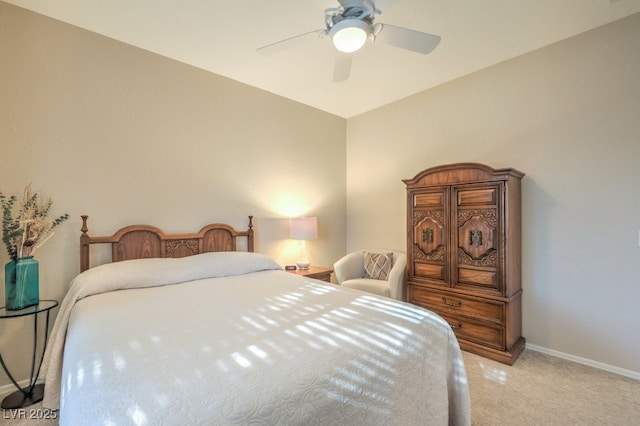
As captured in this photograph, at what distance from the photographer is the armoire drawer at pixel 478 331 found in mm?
2484

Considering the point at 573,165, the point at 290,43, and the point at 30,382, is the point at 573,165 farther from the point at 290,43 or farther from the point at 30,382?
the point at 30,382

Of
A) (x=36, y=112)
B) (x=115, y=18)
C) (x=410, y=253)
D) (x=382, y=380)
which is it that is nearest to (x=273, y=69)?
(x=115, y=18)

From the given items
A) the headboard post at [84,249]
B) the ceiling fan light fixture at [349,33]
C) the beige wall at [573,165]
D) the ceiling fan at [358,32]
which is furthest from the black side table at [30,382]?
the beige wall at [573,165]

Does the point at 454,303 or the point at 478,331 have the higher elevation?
the point at 454,303

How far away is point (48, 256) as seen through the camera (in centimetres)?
218

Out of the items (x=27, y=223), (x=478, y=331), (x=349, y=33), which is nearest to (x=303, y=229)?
(x=478, y=331)

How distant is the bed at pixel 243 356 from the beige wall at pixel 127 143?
2.08 ft

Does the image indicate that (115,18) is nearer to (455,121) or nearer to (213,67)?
(213,67)

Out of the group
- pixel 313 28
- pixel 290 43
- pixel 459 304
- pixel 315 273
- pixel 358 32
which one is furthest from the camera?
pixel 315 273

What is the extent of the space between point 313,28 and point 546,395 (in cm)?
326

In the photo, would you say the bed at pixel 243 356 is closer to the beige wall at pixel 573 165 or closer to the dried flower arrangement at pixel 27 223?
the dried flower arrangement at pixel 27 223

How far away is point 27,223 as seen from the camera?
190 cm

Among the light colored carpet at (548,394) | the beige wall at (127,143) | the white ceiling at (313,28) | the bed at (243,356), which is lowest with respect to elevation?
the light colored carpet at (548,394)

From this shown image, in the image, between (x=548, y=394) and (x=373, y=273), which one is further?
(x=373, y=273)
